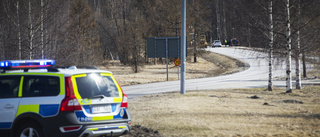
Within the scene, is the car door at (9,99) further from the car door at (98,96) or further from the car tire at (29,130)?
the car door at (98,96)

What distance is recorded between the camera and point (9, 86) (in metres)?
8.76

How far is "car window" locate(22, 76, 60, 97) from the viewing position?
810cm

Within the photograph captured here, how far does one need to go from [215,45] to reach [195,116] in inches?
3520

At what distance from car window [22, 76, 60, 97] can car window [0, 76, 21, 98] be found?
0.21 meters

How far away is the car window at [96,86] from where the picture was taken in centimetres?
817

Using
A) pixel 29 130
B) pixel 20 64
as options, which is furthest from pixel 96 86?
pixel 20 64

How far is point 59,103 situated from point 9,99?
1279mm

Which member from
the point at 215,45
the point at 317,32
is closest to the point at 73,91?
the point at 317,32

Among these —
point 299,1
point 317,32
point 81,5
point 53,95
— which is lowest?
point 53,95

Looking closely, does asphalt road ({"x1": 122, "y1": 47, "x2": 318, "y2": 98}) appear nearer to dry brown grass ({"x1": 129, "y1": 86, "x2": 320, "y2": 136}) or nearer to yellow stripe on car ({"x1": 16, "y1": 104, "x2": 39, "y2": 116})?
dry brown grass ({"x1": 129, "y1": 86, "x2": 320, "y2": 136})

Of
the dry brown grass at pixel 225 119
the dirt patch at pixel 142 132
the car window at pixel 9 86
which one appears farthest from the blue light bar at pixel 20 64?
the dry brown grass at pixel 225 119

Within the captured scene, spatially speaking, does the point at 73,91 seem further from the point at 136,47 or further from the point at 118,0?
the point at 118,0

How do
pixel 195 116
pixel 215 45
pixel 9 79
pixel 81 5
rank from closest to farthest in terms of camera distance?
pixel 9 79 < pixel 195 116 < pixel 81 5 < pixel 215 45

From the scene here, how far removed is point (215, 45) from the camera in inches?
3991
